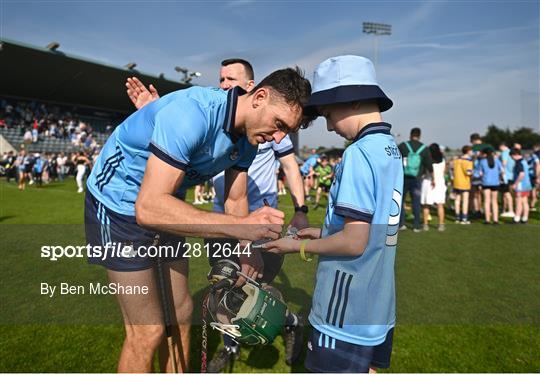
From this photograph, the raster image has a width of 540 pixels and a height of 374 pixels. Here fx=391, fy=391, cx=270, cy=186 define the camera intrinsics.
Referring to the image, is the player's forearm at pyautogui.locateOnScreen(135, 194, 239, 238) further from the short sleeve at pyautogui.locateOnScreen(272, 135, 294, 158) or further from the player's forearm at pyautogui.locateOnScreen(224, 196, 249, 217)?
Result: the short sleeve at pyautogui.locateOnScreen(272, 135, 294, 158)

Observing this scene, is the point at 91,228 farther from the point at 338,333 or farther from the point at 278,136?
the point at 338,333

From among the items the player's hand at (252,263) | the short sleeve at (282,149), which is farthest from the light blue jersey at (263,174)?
the player's hand at (252,263)

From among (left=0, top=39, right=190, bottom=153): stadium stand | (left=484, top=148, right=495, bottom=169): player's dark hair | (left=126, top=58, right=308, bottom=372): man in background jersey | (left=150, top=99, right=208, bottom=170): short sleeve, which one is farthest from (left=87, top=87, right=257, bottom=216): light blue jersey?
(left=0, top=39, right=190, bottom=153): stadium stand

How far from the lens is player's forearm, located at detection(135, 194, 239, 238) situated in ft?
6.01

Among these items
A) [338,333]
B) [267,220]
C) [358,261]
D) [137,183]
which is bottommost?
[338,333]

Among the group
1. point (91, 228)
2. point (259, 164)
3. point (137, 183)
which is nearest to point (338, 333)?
point (137, 183)


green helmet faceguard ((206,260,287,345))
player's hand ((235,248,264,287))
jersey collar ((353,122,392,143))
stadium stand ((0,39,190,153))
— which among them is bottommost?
green helmet faceguard ((206,260,287,345))

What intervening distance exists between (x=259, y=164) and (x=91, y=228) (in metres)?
1.84

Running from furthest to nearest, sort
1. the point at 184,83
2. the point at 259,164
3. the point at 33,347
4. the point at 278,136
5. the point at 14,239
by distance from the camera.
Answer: the point at 184,83, the point at 14,239, the point at 259,164, the point at 33,347, the point at 278,136

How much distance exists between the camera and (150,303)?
95.9 inches

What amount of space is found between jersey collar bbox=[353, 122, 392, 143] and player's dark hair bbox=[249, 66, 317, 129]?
0.33 meters

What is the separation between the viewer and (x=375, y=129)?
1.93 metres

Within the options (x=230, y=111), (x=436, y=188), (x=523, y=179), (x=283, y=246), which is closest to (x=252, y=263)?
(x=283, y=246)

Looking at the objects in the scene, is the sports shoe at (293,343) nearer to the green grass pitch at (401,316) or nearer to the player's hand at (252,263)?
the green grass pitch at (401,316)
